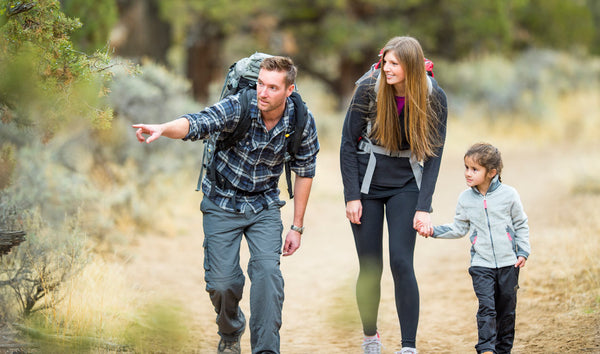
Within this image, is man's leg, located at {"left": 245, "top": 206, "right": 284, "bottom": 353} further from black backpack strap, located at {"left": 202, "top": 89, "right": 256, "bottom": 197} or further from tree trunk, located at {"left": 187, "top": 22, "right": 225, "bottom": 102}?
tree trunk, located at {"left": 187, "top": 22, "right": 225, "bottom": 102}

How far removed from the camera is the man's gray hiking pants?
13.9ft

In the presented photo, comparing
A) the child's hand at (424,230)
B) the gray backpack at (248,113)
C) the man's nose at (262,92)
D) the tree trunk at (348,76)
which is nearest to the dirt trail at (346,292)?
the child's hand at (424,230)

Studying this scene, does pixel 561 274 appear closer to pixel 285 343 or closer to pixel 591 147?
pixel 285 343

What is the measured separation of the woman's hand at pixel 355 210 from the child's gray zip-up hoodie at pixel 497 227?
0.46m

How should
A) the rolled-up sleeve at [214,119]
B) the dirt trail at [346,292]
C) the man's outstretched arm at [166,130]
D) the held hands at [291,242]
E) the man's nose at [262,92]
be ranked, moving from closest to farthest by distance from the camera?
the man's outstretched arm at [166,130], the rolled-up sleeve at [214,119], the man's nose at [262,92], the held hands at [291,242], the dirt trail at [346,292]

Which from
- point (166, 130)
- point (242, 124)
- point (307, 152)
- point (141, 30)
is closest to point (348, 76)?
point (141, 30)

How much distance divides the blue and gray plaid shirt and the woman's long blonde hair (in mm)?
464

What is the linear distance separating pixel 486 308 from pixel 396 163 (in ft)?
3.23

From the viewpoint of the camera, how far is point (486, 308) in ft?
13.7

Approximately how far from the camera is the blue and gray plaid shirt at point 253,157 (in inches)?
168

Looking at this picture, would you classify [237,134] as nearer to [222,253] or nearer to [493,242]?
[222,253]

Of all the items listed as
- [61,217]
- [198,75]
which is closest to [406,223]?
[61,217]

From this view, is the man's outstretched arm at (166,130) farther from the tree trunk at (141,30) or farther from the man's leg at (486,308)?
the tree trunk at (141,30)

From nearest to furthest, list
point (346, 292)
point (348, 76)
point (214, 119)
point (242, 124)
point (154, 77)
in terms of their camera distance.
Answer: point (214, 119) → point (242, 124) → point (346, 292) → point (154, 77) → point (348, 76)
